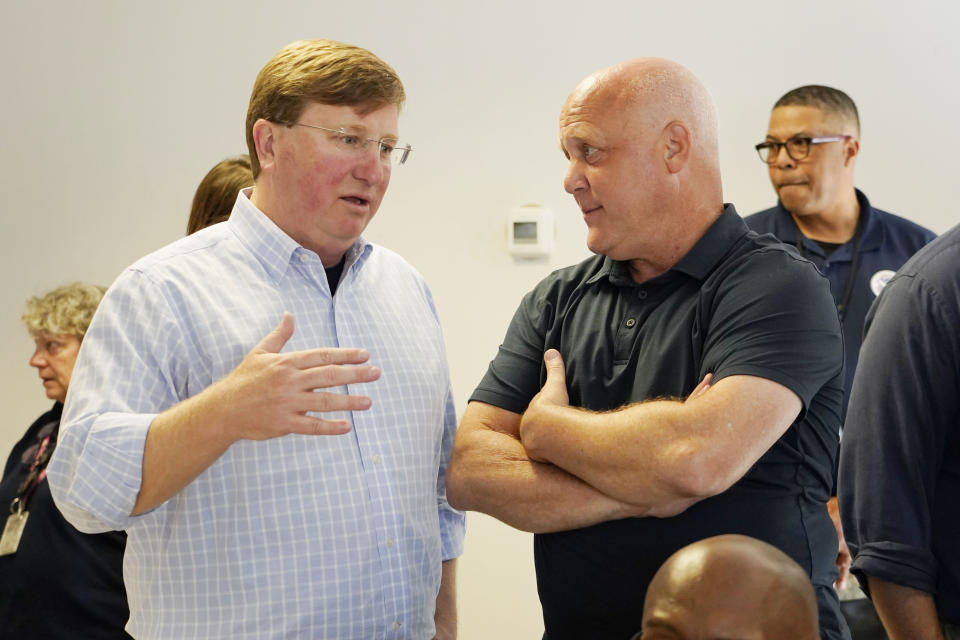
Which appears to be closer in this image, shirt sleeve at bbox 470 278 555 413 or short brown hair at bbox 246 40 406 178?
short brown hair at bbox 246 40 406 178

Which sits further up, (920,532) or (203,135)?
(203,135)

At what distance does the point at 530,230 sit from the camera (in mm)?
3770

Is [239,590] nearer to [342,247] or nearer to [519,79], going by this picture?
[342,247]

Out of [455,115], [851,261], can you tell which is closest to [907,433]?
[851,261]

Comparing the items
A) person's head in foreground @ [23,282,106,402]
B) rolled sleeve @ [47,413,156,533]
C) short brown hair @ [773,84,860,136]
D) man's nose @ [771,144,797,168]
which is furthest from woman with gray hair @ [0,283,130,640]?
short brown hair @ [773,84,860,136]

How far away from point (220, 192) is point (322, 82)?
28.2 inches

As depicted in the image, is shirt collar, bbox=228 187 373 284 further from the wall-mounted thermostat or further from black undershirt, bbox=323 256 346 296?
the wall-mounted thermostat

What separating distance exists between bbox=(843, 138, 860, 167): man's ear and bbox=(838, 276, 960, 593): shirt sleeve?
1.92 meters

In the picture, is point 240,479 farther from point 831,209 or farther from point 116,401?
point 831,209

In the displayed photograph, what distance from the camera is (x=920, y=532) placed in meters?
1.64

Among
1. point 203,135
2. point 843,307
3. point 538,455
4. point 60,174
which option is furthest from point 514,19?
point 538,455

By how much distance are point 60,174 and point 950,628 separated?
3448 mm

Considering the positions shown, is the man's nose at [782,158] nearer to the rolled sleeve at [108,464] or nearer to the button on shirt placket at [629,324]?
the button on shirt placket at [629,324]

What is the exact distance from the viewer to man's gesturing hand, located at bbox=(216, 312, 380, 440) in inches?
59.8
